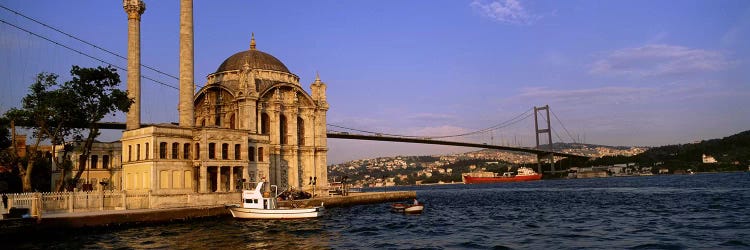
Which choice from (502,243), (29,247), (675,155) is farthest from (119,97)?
(675,155)

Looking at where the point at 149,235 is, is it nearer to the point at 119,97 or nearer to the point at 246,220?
the point at 246,220

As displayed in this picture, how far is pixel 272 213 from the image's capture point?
3397 centimetres

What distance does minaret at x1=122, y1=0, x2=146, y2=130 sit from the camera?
40.6 m

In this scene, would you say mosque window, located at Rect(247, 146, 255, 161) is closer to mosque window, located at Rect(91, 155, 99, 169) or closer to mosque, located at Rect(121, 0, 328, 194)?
mosque, located at Rect(121, 0, 328, 194)

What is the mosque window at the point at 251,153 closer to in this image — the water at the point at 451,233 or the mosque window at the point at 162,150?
the mosque window at the point at 162,150

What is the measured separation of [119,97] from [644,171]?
14274 cm

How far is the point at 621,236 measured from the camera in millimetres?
23203

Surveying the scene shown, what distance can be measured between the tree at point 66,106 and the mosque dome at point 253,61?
16482 mm

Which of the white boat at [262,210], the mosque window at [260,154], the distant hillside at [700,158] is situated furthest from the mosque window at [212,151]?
the distant hillside at [700,158]

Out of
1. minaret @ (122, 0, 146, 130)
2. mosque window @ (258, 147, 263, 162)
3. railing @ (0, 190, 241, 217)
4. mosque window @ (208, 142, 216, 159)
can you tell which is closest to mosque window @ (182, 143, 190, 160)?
mosque window @ (208, 142, 216, 159)

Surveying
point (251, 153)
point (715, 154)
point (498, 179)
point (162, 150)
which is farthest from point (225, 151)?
point (715, 154)

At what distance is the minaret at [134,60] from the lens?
40562mm

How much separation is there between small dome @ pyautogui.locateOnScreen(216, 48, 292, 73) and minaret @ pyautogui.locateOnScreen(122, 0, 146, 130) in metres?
12.5

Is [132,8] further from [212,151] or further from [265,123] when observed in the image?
[265,123]
